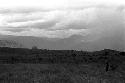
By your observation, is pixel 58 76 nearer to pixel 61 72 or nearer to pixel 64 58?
pixel 61 72

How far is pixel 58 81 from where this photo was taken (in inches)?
806

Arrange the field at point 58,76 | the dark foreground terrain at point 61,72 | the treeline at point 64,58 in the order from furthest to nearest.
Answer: the treeline at point 64,58 < the dark foreground terrain at point 61,72 < the field at point 58,76

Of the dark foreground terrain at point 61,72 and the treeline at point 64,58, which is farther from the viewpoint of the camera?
the treeline at point 64,58

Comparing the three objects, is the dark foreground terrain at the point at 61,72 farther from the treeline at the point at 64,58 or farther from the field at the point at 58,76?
the treeline at the point at 64,58

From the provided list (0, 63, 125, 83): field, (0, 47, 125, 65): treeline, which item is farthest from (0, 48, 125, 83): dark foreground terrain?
(0, 47, 125, 65): treeline

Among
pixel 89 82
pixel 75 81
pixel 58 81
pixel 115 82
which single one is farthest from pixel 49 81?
pixel 115 82

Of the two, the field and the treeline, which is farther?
the treeline

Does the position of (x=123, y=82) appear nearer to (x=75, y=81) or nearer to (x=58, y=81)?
(x=75, y=81)

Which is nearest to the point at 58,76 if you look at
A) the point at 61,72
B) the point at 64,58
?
the point at 61,72

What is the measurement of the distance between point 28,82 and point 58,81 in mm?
2908

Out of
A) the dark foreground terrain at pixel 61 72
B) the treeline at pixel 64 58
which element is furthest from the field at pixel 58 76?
the treeline at pixel 64 58

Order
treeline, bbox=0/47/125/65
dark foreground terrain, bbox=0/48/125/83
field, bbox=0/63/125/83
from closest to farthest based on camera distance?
field, bbox=0/63/125/83 < dark foreground terrain, bbox=0/48/125/83 < treeline, bbox=0/47/125/65

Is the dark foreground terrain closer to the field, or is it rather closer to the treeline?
the field

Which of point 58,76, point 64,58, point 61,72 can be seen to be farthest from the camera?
point 64,58
